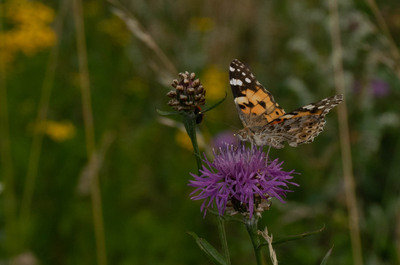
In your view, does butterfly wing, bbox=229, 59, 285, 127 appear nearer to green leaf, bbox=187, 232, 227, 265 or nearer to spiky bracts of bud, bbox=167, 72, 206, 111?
spiky bracts of bud, bbox=167, 72, 206, 111

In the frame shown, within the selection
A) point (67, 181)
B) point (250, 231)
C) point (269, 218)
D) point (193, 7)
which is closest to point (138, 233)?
point (67, 181)

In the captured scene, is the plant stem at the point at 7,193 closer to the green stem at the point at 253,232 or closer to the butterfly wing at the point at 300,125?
the butterfly wing at the point at 300,125

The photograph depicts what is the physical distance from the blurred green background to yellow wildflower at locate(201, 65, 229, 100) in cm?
1

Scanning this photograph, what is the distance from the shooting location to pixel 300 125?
1.73 metres

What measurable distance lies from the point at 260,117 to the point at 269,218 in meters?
2.26

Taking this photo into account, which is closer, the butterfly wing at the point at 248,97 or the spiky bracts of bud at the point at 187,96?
the spiky bracts of bud at the point at 187,96

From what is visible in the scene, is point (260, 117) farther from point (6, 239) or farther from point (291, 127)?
point (6, 239)

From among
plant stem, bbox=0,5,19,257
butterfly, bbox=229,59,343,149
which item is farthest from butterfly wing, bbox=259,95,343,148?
Answer: plant stem, bbox=0,5,19,257

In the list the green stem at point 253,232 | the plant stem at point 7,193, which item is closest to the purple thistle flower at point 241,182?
the green stem at point 253,232

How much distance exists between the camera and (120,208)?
365 centimetres

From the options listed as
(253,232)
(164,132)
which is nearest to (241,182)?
(253,232)

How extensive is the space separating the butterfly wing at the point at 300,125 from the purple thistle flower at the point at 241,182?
0.20 meters

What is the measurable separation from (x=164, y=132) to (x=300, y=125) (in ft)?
10.4

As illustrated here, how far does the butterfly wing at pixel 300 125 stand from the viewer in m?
1.63
